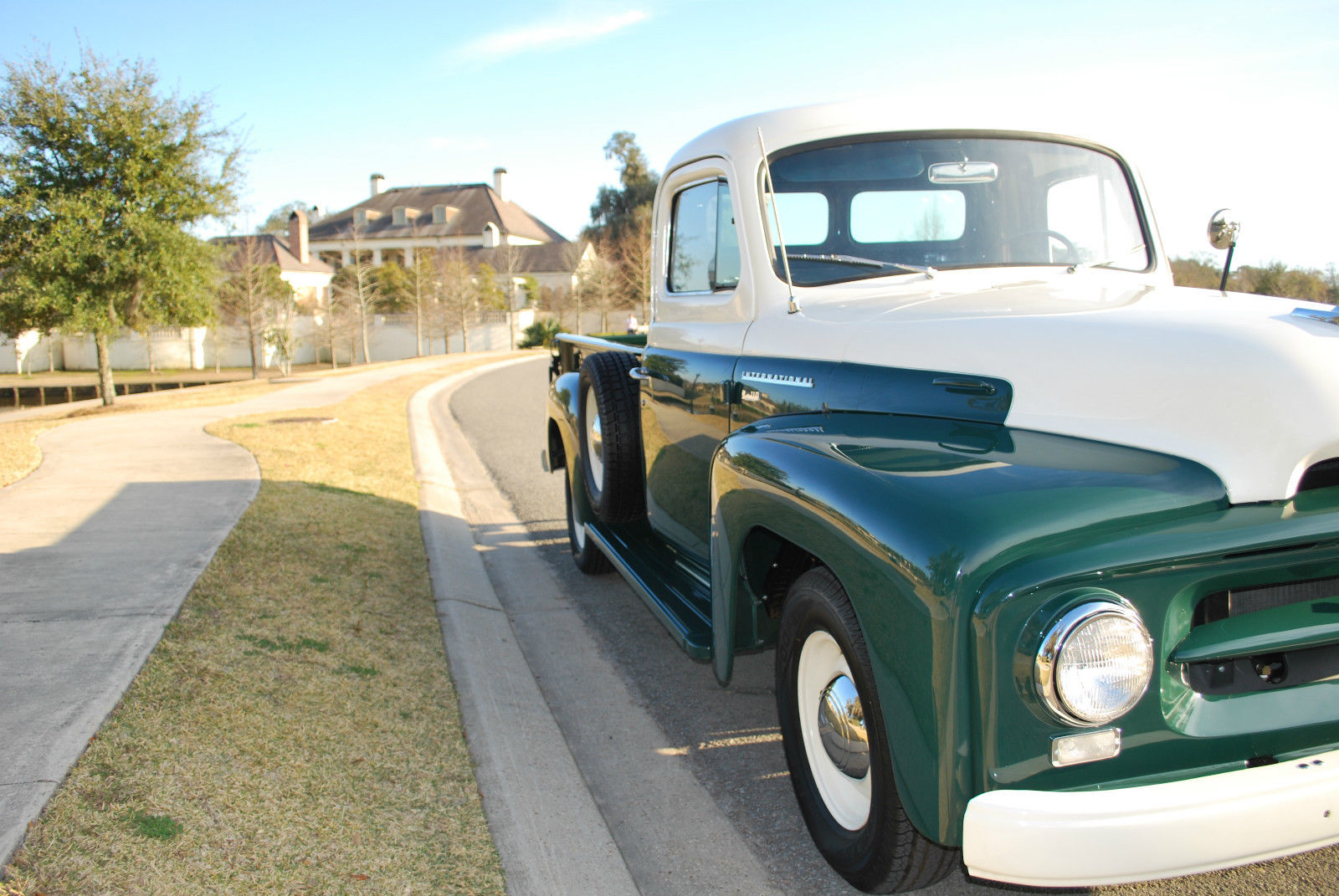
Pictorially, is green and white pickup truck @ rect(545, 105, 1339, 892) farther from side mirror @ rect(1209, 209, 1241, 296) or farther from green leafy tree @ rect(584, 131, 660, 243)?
green leafy tree @ rect(584, 131, 660, 243)

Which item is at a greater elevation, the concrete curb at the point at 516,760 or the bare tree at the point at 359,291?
the bare tree at the point at 359,291

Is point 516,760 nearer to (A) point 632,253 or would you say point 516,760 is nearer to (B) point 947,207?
(B) point 947,207

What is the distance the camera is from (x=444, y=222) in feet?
223

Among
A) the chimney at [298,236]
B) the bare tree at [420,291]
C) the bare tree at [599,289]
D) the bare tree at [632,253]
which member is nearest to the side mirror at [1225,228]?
the bare tree at [632,253]

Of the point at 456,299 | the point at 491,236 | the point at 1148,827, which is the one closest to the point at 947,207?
the point at 1148,827

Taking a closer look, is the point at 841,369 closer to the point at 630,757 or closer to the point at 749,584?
the point at 749,584

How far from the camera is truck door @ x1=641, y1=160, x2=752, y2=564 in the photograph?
3.62 meters

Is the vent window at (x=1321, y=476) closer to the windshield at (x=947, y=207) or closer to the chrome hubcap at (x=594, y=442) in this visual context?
the windshield at (x=947, y=207)

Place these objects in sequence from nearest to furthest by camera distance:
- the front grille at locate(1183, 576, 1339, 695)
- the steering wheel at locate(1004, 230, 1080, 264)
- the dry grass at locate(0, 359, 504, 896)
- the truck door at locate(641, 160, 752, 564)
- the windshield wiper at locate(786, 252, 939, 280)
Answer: the front grille at locate(1183, 576, 1339, 695), the dry grass at locate(0, 359, 504, 896), the windshield wiper at locate(786, 252, 939, 280), the steering wheel at locate(1004, 230, 1080, 264), the truck door at locate(641, 160, 752, 564)

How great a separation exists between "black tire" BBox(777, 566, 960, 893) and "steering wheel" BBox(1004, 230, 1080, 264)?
1.68m

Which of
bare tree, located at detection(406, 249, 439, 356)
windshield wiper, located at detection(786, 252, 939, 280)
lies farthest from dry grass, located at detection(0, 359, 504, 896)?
bare tree, located at detection(406, 249, 439, 356)

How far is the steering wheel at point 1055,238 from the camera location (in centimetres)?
351

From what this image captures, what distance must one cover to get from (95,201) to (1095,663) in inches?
653

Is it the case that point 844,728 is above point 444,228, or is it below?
below
